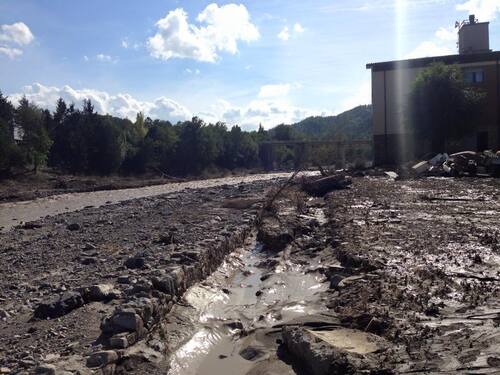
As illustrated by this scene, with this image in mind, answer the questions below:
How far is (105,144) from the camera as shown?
179 ft

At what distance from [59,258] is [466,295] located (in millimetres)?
8219

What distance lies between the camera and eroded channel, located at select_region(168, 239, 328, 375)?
253 inches

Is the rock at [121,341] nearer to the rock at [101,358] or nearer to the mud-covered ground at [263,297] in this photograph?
the mud-covered ground at [263,297]

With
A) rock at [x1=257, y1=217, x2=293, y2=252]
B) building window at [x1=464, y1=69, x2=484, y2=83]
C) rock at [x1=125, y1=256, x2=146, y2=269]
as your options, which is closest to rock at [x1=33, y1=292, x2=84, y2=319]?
rock at [x1=125, y1=256, x2=146, y2=269]

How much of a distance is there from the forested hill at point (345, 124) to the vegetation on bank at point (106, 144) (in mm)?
16995

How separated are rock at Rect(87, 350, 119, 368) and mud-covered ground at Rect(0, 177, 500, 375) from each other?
0.01 meters

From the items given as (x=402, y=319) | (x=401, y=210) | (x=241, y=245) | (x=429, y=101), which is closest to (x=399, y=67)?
(x=429, y=101)

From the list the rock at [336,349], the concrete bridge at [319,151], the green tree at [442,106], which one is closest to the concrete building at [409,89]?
the green tree at [442,106]

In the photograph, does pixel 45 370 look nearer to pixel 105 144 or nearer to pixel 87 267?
pixel 87 267

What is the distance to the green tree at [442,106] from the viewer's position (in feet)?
123

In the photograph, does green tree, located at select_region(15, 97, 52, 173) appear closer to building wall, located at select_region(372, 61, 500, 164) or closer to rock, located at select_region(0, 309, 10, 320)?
building wall, located at select_region(372, 61, 500, 164)

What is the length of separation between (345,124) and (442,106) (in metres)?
69.2

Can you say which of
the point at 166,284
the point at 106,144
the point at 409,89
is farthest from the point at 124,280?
the point at 106,144

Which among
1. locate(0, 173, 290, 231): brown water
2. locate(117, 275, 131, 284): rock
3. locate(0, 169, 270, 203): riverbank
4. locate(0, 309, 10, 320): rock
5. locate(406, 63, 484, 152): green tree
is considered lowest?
locate(0, 173, 290, 231): brown water
